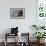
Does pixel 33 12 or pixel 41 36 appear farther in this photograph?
pixel 33 12

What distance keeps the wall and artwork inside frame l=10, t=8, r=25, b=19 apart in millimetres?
138

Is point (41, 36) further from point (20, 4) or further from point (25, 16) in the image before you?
point (20, 4)

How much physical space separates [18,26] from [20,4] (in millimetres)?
1022

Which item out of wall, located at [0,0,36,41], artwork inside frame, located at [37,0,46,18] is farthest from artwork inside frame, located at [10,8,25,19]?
artwork inside frame, located at [37,0,46,18]

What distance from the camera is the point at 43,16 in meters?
7.55

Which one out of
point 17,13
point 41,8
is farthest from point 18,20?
point 41,8

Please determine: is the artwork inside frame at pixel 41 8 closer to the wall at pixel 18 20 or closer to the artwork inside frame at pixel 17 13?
the wall at pixel 18 20

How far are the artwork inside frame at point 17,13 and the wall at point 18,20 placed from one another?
0.45 feet

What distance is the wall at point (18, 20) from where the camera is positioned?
293 inches

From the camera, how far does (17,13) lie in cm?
751

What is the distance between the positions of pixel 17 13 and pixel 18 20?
33 cm

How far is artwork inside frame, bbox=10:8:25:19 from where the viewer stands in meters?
7.47

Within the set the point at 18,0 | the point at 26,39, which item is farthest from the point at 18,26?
the point at 18,0

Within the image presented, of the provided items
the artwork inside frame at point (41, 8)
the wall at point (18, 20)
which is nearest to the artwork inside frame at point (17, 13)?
the wall at point (18, 20)
